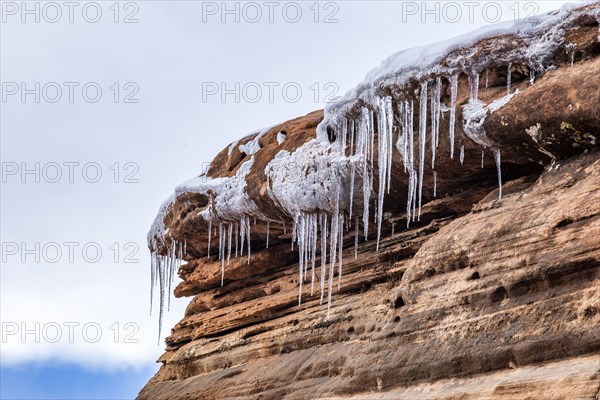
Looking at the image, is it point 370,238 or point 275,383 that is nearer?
point 275,383

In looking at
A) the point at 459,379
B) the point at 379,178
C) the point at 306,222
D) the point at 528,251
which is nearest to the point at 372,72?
the point at 379,178

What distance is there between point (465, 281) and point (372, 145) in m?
2.75

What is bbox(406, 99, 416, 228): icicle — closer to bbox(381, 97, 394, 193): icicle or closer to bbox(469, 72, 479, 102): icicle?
bbox(381, 97, 394, 193): icicle

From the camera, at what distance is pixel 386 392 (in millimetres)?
9633

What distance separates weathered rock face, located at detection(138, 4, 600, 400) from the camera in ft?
27.1

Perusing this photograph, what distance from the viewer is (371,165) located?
1166 cm

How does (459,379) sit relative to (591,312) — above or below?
below

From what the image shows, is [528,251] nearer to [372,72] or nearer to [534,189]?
[534,189]

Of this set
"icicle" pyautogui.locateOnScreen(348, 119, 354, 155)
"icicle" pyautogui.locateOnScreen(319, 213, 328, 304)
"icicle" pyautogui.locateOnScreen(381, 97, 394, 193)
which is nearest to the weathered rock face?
"icicle" pyautogui.locateOnScreen(381, 97, 394, 193)

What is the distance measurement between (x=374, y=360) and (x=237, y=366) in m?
3.87

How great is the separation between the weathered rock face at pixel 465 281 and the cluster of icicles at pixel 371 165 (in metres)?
0.12

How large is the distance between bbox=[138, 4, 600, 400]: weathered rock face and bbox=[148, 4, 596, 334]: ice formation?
0.10 meters

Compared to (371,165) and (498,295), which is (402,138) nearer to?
(371,165)

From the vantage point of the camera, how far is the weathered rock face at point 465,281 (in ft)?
27.1
